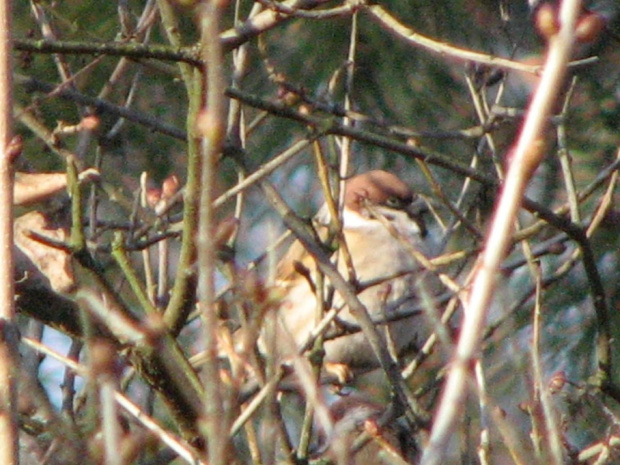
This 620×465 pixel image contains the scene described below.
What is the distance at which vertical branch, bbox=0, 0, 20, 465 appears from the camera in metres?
1.45

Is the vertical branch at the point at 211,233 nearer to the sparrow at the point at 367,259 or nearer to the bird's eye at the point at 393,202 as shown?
the sparrow at the point at 367,259

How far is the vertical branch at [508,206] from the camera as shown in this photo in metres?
1.10

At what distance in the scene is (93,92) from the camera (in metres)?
3.91

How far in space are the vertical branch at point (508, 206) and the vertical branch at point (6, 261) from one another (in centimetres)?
52

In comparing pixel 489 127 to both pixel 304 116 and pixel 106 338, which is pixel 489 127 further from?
pixel 106 338

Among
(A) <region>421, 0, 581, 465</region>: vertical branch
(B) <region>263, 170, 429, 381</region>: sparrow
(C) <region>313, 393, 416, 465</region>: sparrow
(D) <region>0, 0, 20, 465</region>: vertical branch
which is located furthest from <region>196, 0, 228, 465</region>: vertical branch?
(B) <region>263, 170, 429, 381</region>: sparrow

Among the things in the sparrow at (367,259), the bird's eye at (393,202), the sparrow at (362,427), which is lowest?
the sparrow at (362,427)

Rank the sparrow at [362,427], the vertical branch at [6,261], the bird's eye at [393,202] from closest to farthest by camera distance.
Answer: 1. the vertical branch at [6,261]
2. the sparrow at [362,427]
3. the bird's eye at [393,202]

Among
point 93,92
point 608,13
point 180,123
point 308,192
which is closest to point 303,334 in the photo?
point 308,192

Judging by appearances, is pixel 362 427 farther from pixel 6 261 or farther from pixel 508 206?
pixel 508 206

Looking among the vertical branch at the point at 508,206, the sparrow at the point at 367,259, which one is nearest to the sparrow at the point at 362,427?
the sparrow at the point at 367,259

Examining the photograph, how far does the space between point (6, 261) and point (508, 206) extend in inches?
25.7

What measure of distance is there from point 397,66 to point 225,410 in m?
3.07

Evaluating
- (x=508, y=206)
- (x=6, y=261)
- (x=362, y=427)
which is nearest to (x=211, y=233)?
(x=508, y=206)
